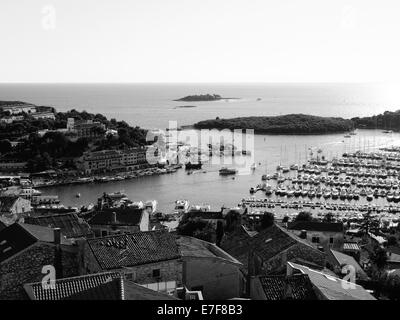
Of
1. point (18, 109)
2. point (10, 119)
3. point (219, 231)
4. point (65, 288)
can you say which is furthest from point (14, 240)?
point (18, 109)

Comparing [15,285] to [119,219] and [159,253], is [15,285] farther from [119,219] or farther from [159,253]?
[119,219]

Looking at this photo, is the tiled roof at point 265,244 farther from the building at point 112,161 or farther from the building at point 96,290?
the building at point 112,161

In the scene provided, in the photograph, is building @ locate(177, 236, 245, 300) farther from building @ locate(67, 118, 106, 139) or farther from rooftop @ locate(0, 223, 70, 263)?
building @ locate(67, 118, 106, 139)

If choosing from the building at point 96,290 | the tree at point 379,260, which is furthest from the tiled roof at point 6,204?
the building at point 96,290

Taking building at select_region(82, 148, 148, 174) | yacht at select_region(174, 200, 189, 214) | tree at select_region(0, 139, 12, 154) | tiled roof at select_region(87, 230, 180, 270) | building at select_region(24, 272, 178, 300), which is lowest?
yacht at select_region(174, 200, 189, 214)

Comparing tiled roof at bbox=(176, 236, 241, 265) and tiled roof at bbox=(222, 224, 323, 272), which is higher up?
tiled roof at bbox=(176, 236, 241, 265)

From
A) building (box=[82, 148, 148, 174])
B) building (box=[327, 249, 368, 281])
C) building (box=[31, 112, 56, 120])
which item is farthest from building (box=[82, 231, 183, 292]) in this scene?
building (box=[31, 112, 56, 120])

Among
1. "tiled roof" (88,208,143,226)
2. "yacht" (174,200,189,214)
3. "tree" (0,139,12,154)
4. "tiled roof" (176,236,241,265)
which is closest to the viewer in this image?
"tiled roof" (176,236,241,265)
